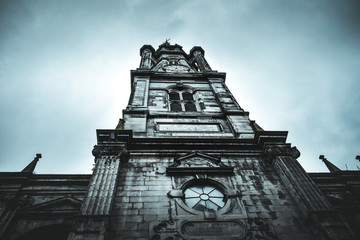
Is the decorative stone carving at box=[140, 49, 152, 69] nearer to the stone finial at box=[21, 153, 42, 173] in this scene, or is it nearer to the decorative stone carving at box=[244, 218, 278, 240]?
the stone finial at box=[21, 153, 42, 173]

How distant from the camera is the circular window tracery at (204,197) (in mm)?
8086

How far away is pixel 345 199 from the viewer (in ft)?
31.4

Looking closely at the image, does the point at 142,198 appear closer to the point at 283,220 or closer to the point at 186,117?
the point at 283,220

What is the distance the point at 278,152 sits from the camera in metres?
9.92

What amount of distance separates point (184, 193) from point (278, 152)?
4.02 meters

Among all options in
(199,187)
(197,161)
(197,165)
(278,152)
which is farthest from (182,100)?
(199,187)

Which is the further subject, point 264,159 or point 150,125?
point 150,125

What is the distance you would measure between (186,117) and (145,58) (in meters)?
14.9

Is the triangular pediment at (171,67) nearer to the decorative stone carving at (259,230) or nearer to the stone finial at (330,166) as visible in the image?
the stone finial at (330,166)

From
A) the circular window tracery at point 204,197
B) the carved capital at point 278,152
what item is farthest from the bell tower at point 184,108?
the circular window tracery at point 204,197

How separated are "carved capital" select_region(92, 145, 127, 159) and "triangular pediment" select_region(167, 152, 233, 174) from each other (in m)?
1.77

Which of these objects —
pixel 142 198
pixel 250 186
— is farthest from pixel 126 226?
pixel 250 186

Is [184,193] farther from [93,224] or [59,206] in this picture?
[59,206]

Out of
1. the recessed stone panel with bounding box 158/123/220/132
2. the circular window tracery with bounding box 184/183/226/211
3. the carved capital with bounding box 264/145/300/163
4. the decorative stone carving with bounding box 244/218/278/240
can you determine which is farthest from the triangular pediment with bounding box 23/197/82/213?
the carved capital with bounding box 264/145/300/163
